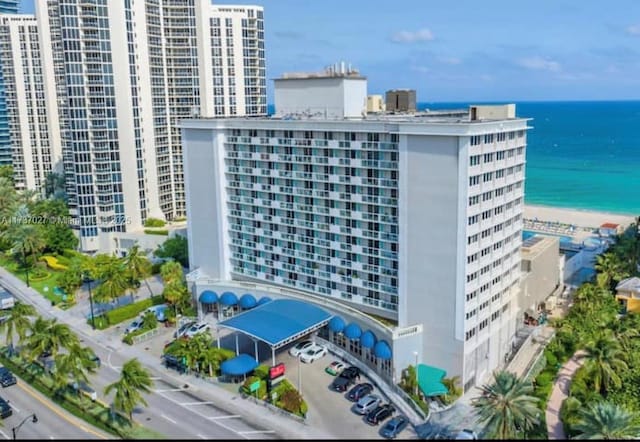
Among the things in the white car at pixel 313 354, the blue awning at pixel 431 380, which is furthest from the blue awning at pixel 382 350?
the white car at pixel 313 354

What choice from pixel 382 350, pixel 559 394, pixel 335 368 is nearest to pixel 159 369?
pixel 335 368

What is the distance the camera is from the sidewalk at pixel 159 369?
52.9 metres

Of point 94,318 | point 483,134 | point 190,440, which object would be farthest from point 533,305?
point 94,318

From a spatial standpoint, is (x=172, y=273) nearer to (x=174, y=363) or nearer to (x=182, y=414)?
(x=174, y=363)

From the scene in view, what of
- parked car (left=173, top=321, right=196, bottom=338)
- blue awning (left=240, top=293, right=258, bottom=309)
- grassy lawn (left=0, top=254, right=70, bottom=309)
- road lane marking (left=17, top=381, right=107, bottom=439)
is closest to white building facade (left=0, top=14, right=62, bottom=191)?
grassy lawn (left=0, top=254, right=70, bottom=309)

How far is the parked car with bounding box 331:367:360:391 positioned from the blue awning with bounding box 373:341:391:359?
3761 millimetres

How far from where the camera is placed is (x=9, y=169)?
481ft

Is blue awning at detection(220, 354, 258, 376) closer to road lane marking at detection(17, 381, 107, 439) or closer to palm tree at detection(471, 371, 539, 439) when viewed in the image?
road lane marking at detection(17, 381, 107, 439)

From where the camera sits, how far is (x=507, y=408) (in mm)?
43594

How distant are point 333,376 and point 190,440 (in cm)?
1744

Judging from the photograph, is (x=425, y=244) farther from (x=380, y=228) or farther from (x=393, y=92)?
(x=393, y=92)

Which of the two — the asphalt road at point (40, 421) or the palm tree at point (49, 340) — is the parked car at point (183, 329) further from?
the asphalt road at point (40, 421)

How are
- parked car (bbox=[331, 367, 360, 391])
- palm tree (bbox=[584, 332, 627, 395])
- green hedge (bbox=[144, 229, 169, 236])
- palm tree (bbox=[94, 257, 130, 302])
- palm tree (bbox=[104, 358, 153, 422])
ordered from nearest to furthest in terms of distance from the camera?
palm tree (bbox=[104, 358, 153, 422]) < palm tree (bbox=[584, 332, 627, 395]) < parked car (bbox=[331, 367, 360, 391]) < palm tree (bbox=[94, 257, 130, 302]) < green hedge (bbox=[144, 229, 169, 236])

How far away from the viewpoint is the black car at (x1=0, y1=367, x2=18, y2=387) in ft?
201
